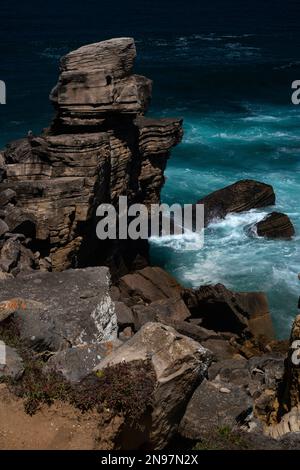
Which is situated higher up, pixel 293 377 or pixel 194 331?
pixel 293 377

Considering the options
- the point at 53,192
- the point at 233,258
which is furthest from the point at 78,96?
the point at 233,258

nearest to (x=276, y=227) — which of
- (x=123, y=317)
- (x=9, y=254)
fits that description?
(x=123, y=317)

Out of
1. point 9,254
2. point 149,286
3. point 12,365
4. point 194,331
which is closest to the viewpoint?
point 12,365

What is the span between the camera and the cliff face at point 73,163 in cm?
2789

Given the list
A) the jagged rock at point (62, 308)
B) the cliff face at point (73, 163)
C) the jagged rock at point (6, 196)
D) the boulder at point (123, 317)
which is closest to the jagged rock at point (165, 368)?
the jagged rock at point (62, 308)

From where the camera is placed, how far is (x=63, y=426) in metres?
10.9

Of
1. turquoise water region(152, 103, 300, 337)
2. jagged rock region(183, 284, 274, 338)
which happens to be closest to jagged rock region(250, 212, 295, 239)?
turquoise water region(152, 103, 300, 337)

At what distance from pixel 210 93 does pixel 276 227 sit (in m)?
33.0

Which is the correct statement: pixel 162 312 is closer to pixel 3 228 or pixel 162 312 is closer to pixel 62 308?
pixel 3 228

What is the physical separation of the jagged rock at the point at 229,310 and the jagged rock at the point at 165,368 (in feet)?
57.5

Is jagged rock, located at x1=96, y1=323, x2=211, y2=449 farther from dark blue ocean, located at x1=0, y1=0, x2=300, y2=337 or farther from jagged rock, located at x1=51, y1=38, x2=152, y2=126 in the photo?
dark blue ocean, located at x1=0, y1=0, x2=300, y2=337

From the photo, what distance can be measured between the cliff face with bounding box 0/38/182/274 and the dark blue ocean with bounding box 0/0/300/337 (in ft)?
33.0

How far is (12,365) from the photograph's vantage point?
12.3 metres

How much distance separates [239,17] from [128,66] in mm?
82535
